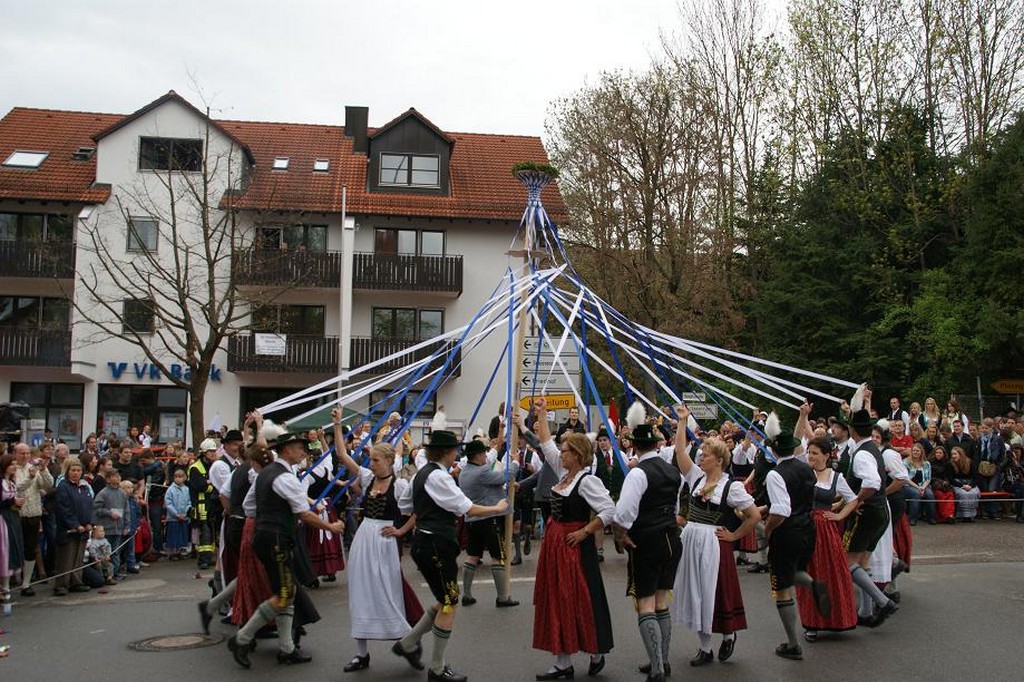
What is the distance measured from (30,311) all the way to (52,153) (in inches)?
208

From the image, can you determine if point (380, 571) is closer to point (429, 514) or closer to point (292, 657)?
point (429, 514)

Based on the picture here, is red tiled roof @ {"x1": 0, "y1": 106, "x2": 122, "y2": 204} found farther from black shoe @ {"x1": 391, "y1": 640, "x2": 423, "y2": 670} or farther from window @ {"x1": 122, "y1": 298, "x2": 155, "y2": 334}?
black shoe @ {"x1": 391, "y1": 640, "x2": 423, "y2": 670}

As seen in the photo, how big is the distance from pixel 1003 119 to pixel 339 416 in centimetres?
2493

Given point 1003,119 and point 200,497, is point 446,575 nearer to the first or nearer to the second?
point 200,497

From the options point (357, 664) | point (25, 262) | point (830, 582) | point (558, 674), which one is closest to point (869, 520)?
point (830, 582)

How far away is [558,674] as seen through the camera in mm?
7375

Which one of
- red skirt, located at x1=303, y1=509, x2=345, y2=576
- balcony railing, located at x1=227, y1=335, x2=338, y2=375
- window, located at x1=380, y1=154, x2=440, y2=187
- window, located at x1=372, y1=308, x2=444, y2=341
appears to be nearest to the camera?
red skirt, located at x1=303, y1=509, x2=345, y2=576

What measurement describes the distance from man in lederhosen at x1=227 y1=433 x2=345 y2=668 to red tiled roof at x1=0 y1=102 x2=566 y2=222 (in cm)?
2134

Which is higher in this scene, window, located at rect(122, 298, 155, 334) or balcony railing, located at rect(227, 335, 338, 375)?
window, located at rect(122, 298, 155, 334)

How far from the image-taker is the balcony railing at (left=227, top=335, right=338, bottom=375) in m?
29.7

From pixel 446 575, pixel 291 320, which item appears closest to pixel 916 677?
pixel 446 575

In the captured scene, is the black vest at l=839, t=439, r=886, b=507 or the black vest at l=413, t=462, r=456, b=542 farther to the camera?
the black vest at l=839, t=439, r=886, b=507

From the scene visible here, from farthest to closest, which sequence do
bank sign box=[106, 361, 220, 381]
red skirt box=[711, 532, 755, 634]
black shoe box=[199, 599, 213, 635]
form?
bank sign box=[106, 361, 220, 381] → black shoe box=[199, 599, 213, 635] → red skirt box=[711, 532, 755, 634]

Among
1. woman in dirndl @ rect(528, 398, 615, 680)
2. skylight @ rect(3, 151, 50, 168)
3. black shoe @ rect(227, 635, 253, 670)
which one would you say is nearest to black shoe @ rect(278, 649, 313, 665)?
black shoe @ rect(227, 635, 253, 670)
